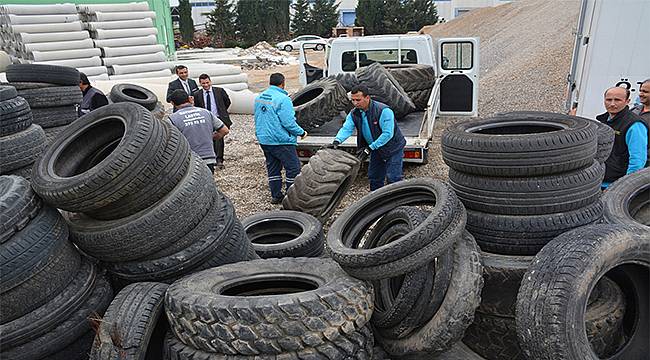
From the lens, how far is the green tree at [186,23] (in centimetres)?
4056

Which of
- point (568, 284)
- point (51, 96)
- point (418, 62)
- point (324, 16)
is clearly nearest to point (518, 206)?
point (568, 284)

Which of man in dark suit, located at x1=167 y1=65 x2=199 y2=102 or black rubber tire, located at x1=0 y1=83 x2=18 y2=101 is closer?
black rubber tire, located at x1=0 y1=83 x2=18 y2=101

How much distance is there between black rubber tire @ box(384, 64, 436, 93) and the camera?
8.95m

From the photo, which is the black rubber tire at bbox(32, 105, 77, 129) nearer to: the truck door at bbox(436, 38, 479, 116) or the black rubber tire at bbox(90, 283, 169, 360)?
the black rubber tire at bbox(90, 283, 169, 360)

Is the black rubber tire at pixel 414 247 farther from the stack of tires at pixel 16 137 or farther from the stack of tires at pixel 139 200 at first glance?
the stack of tires at pixel 16 137

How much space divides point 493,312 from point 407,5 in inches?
1420

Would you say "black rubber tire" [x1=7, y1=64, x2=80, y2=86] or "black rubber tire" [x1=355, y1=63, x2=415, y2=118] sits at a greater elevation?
"black rubber tire" [x1=7, y1=64, x2=80, y2=86]

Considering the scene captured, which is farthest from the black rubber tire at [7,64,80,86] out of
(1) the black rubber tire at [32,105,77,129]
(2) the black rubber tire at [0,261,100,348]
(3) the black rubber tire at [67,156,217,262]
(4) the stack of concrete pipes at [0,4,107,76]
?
(4) the stack of concrete pipes at [0,4,107,76]

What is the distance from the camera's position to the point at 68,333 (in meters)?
2.98

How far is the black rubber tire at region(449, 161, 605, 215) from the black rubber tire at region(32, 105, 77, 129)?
15.9 feet

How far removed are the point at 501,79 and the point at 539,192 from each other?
13404mm

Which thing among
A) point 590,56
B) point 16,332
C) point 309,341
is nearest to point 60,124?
point 16,332

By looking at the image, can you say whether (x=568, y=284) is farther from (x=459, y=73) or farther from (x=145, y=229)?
(x=459, y=73)

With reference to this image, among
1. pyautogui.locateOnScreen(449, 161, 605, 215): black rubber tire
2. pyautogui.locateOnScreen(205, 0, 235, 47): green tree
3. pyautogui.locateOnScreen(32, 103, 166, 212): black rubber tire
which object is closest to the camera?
pyautogui.locateOnScreen(32, 103, 166, 212): black rubber tire
